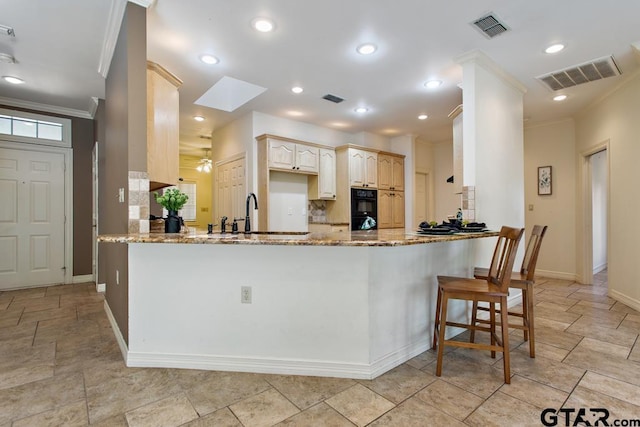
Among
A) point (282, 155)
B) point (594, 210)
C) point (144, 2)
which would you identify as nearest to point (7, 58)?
point (144, 2)

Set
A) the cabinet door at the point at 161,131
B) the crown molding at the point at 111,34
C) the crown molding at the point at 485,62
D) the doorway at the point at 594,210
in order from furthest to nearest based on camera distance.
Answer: the doorway at the point at 594,210 → the crown molding at the point at 485,62 → the cabinet door at the point at 161,131 → the crown molding at the point at 111,34

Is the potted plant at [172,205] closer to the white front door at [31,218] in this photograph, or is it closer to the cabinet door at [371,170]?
the white front door at [31,218]

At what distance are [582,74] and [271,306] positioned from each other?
13.7 feet

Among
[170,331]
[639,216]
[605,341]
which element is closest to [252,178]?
[170,331]

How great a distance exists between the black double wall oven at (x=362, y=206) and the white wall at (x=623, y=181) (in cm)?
317

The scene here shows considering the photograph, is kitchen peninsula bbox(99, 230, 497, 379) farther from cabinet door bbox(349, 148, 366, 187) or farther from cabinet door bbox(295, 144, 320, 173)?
cabinet door bbox(349, 148, 366, 187)

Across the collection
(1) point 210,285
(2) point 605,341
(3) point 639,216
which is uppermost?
(3) point 639,216

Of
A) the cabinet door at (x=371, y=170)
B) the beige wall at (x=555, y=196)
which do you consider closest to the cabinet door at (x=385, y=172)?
the cabinet door at (x=371, y=170)

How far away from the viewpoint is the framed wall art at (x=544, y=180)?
17.6 feet

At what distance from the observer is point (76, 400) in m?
1.80

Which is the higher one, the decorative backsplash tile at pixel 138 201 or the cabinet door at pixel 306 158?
the cabinet door at pixel 306 158

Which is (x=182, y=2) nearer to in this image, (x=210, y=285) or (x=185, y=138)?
(x=210, y=285)

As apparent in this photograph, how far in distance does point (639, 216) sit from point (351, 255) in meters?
3.66

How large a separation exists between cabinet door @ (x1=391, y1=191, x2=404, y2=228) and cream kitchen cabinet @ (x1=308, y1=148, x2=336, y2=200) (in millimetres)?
1347
